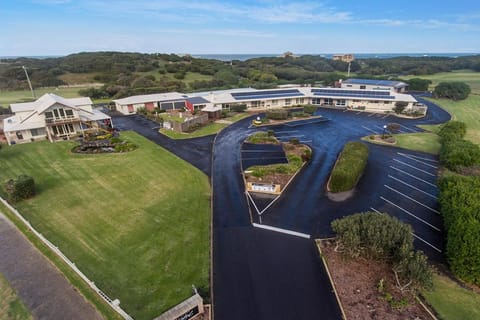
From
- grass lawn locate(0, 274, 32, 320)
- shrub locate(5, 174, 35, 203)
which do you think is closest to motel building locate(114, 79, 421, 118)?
shrub locate(5, 174, 35, 203)

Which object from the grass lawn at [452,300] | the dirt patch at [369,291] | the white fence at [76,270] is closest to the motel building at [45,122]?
the white fence at [76,270]

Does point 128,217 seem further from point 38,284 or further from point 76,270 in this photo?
point 38,284

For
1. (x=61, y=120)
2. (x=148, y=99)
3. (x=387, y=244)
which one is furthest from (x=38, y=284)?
(x=148, y=99)

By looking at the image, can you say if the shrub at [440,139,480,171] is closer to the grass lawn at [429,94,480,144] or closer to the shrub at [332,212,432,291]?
the grass lawn at [429,94,480,144]

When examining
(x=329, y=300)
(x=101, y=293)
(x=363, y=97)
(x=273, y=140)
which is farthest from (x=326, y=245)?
(x=363, y=97)

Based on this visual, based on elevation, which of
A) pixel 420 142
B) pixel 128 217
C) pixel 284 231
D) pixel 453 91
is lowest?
pixel 284 231

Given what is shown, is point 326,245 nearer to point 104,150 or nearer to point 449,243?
point 449,243
